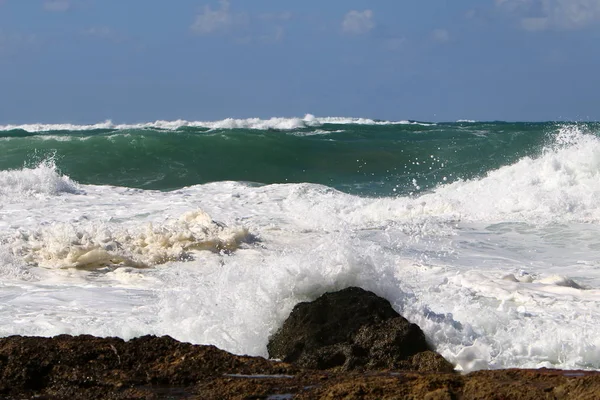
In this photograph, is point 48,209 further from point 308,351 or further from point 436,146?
point 436,146

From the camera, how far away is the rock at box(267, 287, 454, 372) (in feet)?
16.2

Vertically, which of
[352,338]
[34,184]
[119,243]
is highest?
[352,338]

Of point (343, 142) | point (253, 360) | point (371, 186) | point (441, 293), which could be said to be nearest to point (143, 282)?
point (441, 293)

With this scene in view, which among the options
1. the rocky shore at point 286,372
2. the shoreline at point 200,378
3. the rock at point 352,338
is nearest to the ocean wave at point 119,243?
the rock at point 352,338

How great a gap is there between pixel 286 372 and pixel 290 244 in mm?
7703

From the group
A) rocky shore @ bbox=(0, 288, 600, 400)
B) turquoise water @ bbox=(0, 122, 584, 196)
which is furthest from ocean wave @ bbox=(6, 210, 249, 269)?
turquoise water @ bbox=(0, 122, 584, 196)

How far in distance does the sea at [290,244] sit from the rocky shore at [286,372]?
0.44 m

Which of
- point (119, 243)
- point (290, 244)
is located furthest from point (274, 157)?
point (119, 243)

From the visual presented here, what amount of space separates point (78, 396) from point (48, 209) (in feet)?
35.7

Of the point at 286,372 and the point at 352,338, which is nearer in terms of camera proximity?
the point at 286,372

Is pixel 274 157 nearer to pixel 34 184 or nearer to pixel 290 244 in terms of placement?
pixel 34 184

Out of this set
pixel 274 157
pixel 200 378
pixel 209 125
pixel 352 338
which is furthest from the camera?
pixel 209 125

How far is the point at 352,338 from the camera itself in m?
5.14

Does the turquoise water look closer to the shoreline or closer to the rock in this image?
the rock
